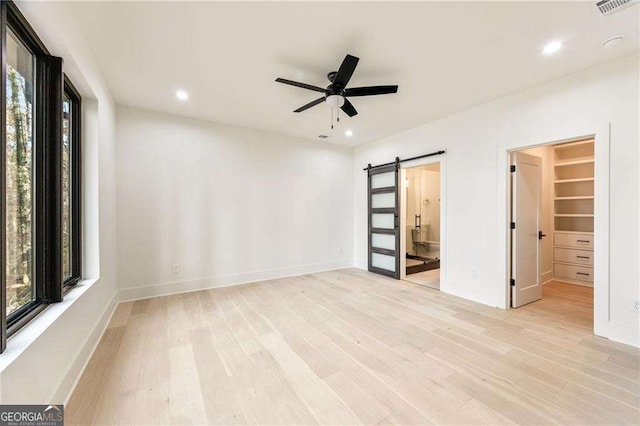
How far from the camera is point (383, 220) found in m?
5.29

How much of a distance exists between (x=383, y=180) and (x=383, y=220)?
2.72 feet

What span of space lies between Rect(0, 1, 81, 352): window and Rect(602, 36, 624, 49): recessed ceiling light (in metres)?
4.32

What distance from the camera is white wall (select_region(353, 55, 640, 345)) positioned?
2479 mm

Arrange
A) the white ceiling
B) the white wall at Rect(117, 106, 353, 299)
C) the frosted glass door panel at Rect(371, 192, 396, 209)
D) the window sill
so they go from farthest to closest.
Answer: the frosted glass door panel at Rect(371, 192, 396, 209), the white wall at Rect(117, 106, 353, 299), the white ceiling, the window sill

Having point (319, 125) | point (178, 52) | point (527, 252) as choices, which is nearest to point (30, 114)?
point (178, 52)

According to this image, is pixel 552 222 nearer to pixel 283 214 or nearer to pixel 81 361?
pixel 283 214

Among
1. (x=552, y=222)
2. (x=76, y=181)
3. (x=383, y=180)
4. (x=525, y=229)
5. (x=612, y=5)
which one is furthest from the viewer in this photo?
(x=383, y=180)

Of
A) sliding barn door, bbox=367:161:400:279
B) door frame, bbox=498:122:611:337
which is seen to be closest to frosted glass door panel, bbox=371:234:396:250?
sliding barn door, bbox=367:161:400:279

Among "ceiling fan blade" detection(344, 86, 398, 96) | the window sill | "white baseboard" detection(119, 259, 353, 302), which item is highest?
"ceiling fan blade" detection(344, 86, 398, 96)

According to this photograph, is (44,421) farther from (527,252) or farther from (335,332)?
(527,252)

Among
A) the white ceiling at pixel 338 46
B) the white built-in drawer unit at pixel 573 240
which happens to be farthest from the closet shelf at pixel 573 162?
the white ceiling at pixel 338 46

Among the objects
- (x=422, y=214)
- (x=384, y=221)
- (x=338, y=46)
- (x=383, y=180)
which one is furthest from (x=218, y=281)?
(x=422, y=214)

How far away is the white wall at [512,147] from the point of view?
2.48 metres

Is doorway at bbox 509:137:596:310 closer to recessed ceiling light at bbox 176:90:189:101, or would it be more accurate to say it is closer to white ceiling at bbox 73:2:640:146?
white ceiling at bbox 73:2:640:146
